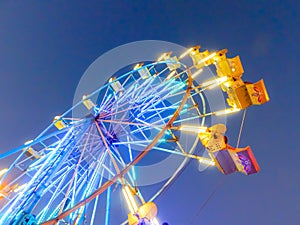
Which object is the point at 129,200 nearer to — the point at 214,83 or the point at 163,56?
the point at 214,83

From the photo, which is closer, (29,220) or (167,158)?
(29,220)

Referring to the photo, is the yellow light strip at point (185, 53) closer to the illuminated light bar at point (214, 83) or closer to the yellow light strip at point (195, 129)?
the illuminated light bar at point (214, 83)

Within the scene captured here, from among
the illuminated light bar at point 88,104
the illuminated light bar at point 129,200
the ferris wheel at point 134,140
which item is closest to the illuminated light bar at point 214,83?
the ferris wheel at point 134,140

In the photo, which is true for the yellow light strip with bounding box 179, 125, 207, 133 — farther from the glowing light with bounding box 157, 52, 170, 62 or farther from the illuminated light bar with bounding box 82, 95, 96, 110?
the glowing light with bounding box 157, 52, 170, 62

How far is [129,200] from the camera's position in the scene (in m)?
4.50

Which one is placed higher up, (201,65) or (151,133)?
(201,65)

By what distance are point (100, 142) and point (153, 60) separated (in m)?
3.33

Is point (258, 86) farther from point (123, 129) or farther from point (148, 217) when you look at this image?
point (148, 217)

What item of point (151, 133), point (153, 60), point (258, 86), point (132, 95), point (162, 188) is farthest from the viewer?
point (153, 60)

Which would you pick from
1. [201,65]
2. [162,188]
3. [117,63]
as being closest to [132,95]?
[117,63]

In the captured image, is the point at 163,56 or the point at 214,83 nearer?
the point at 214,83

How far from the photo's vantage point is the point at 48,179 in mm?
3684

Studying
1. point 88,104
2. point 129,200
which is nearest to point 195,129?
point 129,200

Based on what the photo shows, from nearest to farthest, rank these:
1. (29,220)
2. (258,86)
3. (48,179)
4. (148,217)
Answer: (29,220)
(48,179)
(148,217)
(258,86)
